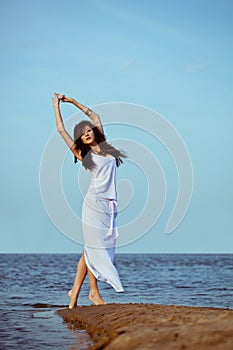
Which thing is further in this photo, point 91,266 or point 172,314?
point 91,266

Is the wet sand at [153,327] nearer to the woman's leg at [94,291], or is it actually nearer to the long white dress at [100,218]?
the woman's leg at [94,291]

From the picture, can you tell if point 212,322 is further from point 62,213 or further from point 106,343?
point 62,213

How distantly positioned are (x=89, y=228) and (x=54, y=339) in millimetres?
1843

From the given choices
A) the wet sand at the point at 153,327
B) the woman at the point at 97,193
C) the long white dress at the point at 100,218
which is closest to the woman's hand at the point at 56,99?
the woman at the point at 97,193

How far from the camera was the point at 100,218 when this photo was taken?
819 cm

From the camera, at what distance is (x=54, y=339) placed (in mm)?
6652

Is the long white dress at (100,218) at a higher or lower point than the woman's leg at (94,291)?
higher

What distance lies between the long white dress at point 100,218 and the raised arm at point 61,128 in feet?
0.86

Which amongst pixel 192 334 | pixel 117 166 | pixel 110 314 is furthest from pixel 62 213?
pixel 192 334

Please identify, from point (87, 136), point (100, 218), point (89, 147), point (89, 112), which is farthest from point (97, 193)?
point (89, 112)

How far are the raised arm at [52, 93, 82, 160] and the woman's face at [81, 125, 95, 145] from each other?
14cm

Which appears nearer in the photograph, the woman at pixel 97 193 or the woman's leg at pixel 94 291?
the woman at pixel 97 193

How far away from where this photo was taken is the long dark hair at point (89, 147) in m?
8.08

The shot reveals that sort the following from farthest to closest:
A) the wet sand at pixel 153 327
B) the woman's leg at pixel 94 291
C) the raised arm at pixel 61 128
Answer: the woman's leg at pixel 94 291, the raised arm at pixel 61 128, the wet sand at pixel 153 327
